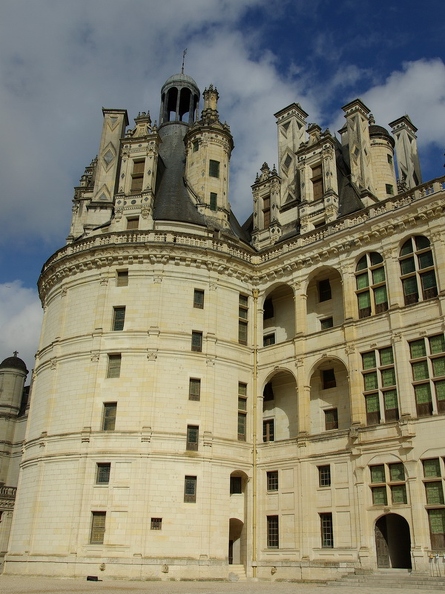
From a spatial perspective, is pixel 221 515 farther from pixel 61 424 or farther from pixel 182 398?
pixel 61 424

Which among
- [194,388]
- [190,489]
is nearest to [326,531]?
[190,489]

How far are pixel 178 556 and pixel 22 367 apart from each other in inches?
1358

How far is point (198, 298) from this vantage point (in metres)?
32.0

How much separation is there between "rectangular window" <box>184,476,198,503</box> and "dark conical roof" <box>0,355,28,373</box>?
32743 mm

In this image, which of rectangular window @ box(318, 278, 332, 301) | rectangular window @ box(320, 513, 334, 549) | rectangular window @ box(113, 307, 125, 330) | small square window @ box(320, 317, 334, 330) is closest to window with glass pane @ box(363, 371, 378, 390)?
small square window @ box(320, 317, 334, 330)

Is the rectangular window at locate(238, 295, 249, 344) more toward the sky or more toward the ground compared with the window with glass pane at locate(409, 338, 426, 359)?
more toward the sky

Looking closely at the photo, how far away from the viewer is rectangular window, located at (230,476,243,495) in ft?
98.4

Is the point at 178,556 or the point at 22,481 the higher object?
the point at 22,481

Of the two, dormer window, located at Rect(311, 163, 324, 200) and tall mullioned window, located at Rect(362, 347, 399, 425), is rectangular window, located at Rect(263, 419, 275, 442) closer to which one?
tall mullioned window, located at Rect(362, 347, 399, 425)

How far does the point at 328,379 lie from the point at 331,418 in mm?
2036

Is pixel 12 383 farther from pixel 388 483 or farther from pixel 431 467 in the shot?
pixel 431 467

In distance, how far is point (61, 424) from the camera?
29844mm

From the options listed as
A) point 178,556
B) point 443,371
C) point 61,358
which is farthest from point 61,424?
point 443,371

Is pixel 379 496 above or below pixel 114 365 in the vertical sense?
below
